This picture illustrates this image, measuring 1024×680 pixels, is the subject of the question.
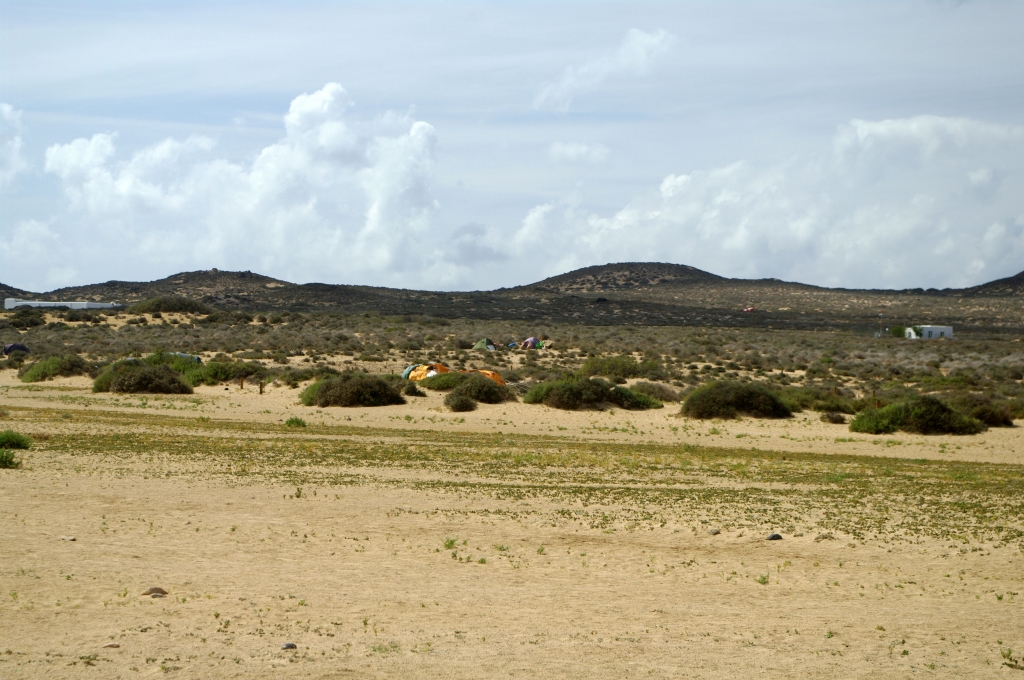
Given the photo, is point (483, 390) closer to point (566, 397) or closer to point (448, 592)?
point (566, 397)

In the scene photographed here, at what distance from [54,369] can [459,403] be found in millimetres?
21049

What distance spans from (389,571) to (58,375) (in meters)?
39.7

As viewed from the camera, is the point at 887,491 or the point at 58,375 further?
the point at 58,375

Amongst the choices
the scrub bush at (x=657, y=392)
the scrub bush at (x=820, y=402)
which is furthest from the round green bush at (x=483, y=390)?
the scrub bush at (x=820, y=402)

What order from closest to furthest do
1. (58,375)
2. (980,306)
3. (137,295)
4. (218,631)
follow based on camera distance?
(218,631) → (58,375) → (980,306) → (137,295)

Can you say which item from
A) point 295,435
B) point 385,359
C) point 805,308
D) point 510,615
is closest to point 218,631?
point 510,615

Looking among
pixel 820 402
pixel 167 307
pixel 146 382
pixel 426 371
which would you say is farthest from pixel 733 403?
pixel 167 307

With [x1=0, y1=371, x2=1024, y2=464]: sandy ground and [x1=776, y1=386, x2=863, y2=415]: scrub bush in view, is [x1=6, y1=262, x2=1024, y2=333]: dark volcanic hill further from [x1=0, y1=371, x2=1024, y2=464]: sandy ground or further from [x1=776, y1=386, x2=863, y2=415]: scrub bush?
[x1=0, y1=371, x2=1024, y2=464]: sandy ground

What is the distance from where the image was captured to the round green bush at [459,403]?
36.8 m

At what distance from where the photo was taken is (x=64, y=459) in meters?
19.7

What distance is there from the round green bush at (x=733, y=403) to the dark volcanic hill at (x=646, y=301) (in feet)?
218

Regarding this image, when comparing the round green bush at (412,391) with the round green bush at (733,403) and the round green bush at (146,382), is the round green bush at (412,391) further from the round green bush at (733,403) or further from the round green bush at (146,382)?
the round green bush at (733,403)

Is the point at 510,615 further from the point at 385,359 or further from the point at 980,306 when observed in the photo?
the point at 980,306

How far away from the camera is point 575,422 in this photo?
1336 inches
